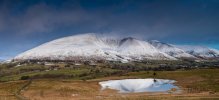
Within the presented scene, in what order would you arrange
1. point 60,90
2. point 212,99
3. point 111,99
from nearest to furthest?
1. point 212,99
2. point 111,99
3. point 60,90

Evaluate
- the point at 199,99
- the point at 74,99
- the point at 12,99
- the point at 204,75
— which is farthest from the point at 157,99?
the point at 204,75

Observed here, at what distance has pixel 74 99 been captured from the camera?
104250 mm

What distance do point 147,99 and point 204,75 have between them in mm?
113547

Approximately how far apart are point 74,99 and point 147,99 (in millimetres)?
25166

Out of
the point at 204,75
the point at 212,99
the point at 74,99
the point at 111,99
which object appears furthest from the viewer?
the point at 204,75

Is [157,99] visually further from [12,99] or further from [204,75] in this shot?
[204,75]

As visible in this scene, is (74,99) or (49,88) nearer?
(74,99)

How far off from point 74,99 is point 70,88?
44.9m

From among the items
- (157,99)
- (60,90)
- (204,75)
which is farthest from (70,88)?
(204,75)

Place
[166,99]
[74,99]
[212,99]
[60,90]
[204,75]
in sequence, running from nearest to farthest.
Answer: [212,99]
[166,99]
[74,99]
[60,90]
[204,75]

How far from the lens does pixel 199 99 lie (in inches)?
3366

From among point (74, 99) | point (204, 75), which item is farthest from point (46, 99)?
point (204, 75)

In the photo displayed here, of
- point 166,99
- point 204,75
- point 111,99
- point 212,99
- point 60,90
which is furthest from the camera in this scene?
point 204,75

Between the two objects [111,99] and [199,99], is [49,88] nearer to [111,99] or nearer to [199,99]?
[111,99]
